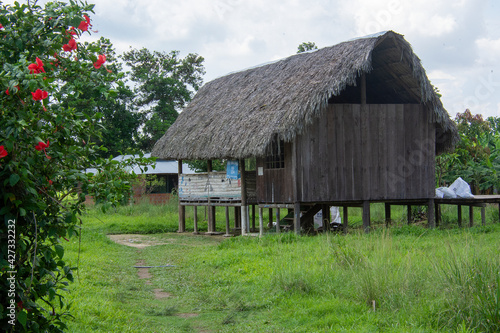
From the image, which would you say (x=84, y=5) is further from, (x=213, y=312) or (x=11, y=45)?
(x=213, y=312)

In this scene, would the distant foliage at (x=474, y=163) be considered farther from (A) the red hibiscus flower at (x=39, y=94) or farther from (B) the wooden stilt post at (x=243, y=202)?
(A) the red hibiscus flower at (x=39, y=94)

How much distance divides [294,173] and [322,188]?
752 mm

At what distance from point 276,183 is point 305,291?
682 centimetres

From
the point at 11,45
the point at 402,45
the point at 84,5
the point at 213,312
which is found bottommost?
the point at 213,312

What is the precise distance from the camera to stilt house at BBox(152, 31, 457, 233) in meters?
12.0

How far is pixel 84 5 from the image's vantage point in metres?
3.46

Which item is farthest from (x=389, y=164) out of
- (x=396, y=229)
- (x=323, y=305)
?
(x=323, y=305)

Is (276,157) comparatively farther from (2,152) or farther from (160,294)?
(2,152)

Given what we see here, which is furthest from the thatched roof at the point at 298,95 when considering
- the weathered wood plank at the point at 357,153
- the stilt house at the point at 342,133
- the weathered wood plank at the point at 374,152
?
the weathered wood plank at the point at 374,152

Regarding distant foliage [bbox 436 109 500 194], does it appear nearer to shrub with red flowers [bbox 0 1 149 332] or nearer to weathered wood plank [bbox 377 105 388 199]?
weathered wood plank [bbox 377 105 388 199]

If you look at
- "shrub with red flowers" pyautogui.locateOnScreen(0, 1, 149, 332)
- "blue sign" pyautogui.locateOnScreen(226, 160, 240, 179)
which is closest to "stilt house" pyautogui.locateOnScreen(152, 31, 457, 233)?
"blue sign" pyautogui.locateOnScreen(226, 160, 240, 179)

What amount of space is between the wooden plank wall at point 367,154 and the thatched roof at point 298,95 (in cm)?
44

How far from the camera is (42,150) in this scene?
127 inches

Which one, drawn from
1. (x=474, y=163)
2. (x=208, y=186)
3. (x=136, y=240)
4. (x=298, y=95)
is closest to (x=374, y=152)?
(x=298, y=95)
